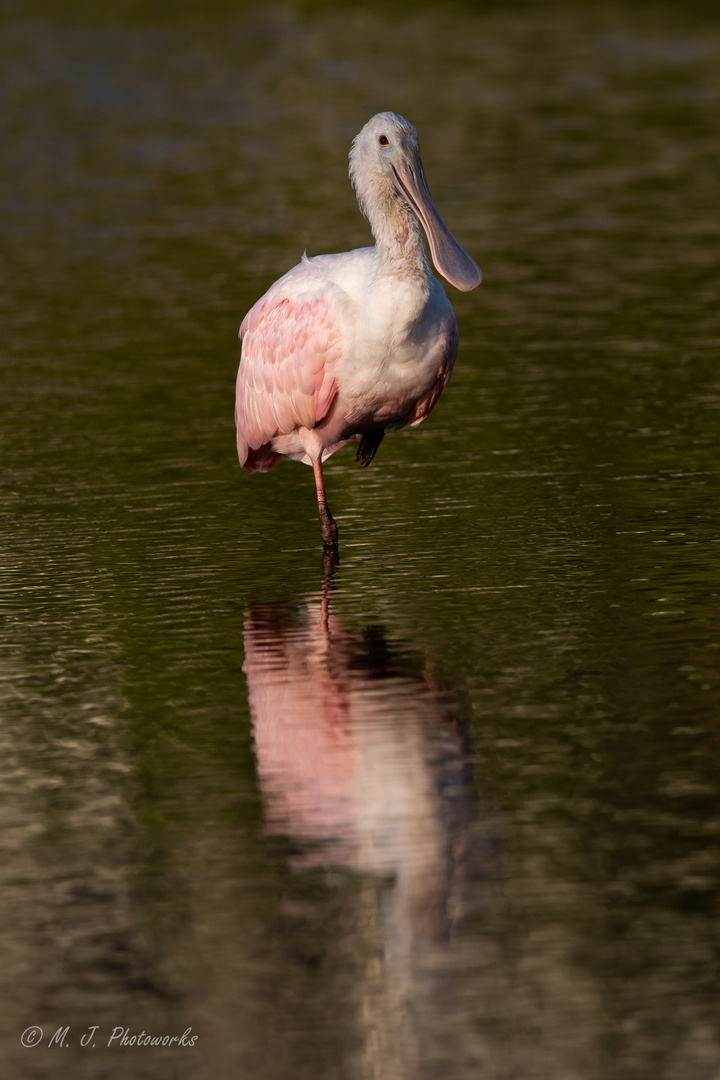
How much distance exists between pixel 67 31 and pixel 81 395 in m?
34.3

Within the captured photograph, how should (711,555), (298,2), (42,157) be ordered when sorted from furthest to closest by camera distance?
(298,2)
(42,157)
(711,555)

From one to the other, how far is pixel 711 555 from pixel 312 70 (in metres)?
32.2

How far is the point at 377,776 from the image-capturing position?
735 cm

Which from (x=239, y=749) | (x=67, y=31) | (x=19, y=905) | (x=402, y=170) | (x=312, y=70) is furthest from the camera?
(x=67, y=31)

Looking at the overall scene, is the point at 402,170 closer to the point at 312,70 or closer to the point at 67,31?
the point at 312,70

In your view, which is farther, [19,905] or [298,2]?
[298,2]

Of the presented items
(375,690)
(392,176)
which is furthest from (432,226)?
(375,690)

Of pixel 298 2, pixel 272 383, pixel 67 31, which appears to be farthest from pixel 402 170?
pixel 298 2

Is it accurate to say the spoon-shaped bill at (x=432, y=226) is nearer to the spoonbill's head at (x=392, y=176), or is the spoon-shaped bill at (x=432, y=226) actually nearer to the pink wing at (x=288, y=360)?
the spoonbill's head at (x=392, y=176)

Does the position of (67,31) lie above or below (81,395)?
above

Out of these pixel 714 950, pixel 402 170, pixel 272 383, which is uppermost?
pixel 402 170

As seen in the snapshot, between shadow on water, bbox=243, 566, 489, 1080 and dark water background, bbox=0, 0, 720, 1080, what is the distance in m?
0.02

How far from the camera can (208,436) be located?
14438 mm

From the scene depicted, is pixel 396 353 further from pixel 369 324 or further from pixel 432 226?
pixel 432 226
